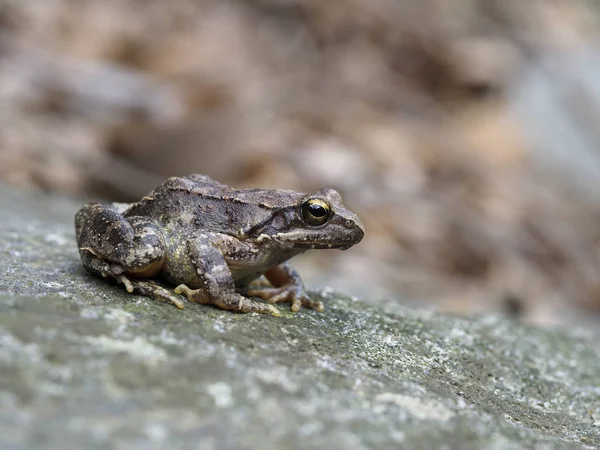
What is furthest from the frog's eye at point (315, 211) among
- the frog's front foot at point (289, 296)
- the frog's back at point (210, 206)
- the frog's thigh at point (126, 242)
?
the frog's thigh at point (126, 242)

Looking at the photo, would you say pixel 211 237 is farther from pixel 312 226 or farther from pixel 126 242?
pixel 312 226

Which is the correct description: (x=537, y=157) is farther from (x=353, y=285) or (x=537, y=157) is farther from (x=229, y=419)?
(x=229, y=419)

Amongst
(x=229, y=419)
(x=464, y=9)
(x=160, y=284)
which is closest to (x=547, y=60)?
(x=464, y=9)

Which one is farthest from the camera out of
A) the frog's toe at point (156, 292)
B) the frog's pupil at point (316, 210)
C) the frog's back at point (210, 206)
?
the frog's back at point (210, 206)

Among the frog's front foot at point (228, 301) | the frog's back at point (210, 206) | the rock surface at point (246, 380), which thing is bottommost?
the rock surface at point (246, 380)

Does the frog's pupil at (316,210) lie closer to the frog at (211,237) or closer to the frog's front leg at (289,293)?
the frog at (211,237)

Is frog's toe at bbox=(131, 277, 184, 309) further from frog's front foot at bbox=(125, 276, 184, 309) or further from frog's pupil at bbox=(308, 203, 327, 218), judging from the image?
frog's pupil at bbox=(308, 203, 327, 218)

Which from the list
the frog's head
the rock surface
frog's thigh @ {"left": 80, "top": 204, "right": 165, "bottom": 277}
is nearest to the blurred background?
the frog's head
